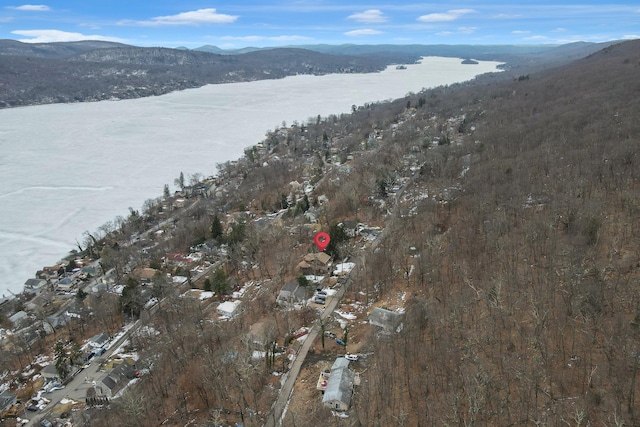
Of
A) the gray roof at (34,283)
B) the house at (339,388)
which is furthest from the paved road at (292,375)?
the gray roof at (34,283)

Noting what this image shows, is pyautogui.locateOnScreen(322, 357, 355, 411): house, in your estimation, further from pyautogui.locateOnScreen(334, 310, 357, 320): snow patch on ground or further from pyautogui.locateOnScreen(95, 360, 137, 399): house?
pyautogui.locateOnScreen(95, 360, 137, 399): house

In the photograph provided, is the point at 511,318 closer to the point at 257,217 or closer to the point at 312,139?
the point at 257,217

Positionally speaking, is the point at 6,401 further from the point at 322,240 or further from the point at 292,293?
the point at 322,240

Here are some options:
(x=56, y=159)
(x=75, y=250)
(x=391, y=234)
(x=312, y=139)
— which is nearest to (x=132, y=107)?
(x=56, y=159)

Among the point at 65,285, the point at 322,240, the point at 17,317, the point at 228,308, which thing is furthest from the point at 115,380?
the point at 65,285

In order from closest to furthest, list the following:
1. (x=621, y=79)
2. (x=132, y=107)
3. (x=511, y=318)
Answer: (x=511, y=318) → (x=621, y=79) → (x=132, y=107)

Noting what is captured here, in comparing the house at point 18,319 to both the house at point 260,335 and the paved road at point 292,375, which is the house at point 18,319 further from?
the paved road at point 292,375
